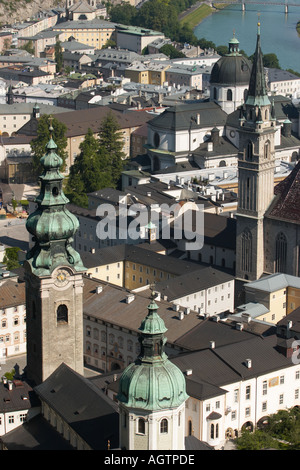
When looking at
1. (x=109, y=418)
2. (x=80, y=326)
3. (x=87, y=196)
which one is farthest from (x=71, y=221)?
(x=87, y=196)

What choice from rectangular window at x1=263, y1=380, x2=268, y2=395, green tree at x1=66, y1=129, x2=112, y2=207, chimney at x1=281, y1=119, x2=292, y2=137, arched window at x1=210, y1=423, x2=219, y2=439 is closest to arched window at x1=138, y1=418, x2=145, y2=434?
arched window at x1=210, y1=423, x2=219, y2=439

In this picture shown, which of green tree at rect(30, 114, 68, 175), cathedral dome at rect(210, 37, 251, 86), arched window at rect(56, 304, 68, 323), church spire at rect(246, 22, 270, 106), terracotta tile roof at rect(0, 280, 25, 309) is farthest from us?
cathedral dome at rect(210, 37, 251, 86)

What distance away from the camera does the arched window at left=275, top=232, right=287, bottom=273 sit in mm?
83438

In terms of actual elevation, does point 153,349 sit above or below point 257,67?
below

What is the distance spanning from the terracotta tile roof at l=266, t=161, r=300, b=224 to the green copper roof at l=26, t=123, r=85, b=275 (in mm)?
29228

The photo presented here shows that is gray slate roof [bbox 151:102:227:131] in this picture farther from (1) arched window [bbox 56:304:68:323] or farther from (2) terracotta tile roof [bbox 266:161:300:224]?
(1) arched window [bbox 56:304:68:323]

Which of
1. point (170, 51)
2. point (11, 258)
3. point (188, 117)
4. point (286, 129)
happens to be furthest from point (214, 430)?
point (170, 51)

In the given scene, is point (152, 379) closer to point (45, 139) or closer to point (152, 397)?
point (152, 397)

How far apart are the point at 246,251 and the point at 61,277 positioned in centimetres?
3070

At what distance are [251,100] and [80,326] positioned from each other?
32.2 m

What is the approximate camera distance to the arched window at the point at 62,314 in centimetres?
5659

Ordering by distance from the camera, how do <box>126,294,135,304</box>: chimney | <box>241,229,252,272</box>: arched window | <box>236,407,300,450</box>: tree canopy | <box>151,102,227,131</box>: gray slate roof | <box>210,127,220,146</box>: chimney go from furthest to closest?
<box>151,102,227,131</box>: gray slate roof, <box>210,127,220,146</box>: chimney, <box>241,229,252,272</box>: arched window, <box>126,294,135,304</box>: chimney, <box>236,407,300,450</box>: tree canopy

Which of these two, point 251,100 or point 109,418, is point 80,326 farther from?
point 251,100

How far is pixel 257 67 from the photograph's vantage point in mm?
85250
